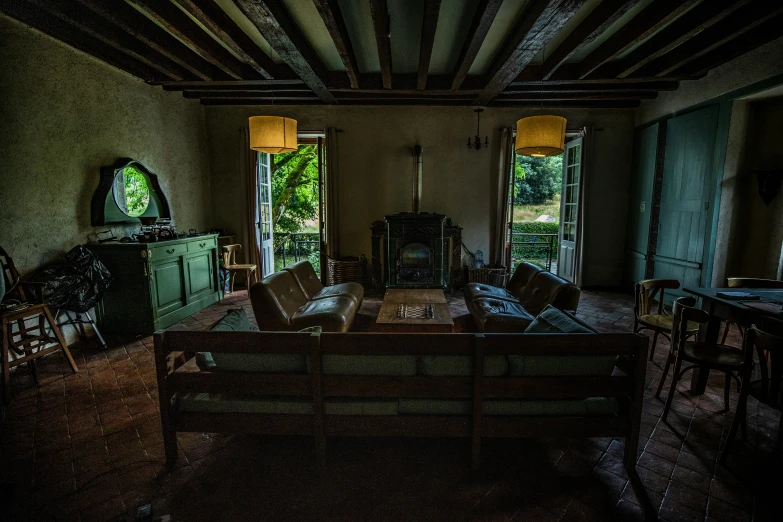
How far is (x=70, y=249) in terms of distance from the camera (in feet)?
11.5

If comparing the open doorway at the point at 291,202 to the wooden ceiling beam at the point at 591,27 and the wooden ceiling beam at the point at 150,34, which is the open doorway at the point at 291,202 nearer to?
the wooden ceiling beam at the point at 150,34

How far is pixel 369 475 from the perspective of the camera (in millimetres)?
1772

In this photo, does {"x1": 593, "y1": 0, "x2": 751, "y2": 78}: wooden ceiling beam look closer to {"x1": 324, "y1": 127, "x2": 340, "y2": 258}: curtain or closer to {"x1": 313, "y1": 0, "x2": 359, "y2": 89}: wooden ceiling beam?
{"x1": 313, "y1": 0, "x2": 359, "y2": 89}: wooden ceiling beam

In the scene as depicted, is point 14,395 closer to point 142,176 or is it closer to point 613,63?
point 142,176

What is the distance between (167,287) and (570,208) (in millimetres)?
5623

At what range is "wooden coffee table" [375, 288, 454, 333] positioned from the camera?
277 cm

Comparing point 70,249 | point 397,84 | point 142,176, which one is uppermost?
point 397,84

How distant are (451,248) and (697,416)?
3.57 m

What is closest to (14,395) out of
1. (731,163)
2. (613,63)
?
(613,63)

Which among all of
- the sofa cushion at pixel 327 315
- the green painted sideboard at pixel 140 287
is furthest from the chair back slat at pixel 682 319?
the green painted sideboard at pixel 140 287

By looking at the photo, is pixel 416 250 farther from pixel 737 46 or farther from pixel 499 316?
pixel 737 46

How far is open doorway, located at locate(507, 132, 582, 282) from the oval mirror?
4860mm

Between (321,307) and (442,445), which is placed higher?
(321,307)

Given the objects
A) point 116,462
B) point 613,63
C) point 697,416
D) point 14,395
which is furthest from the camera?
point 613,63
